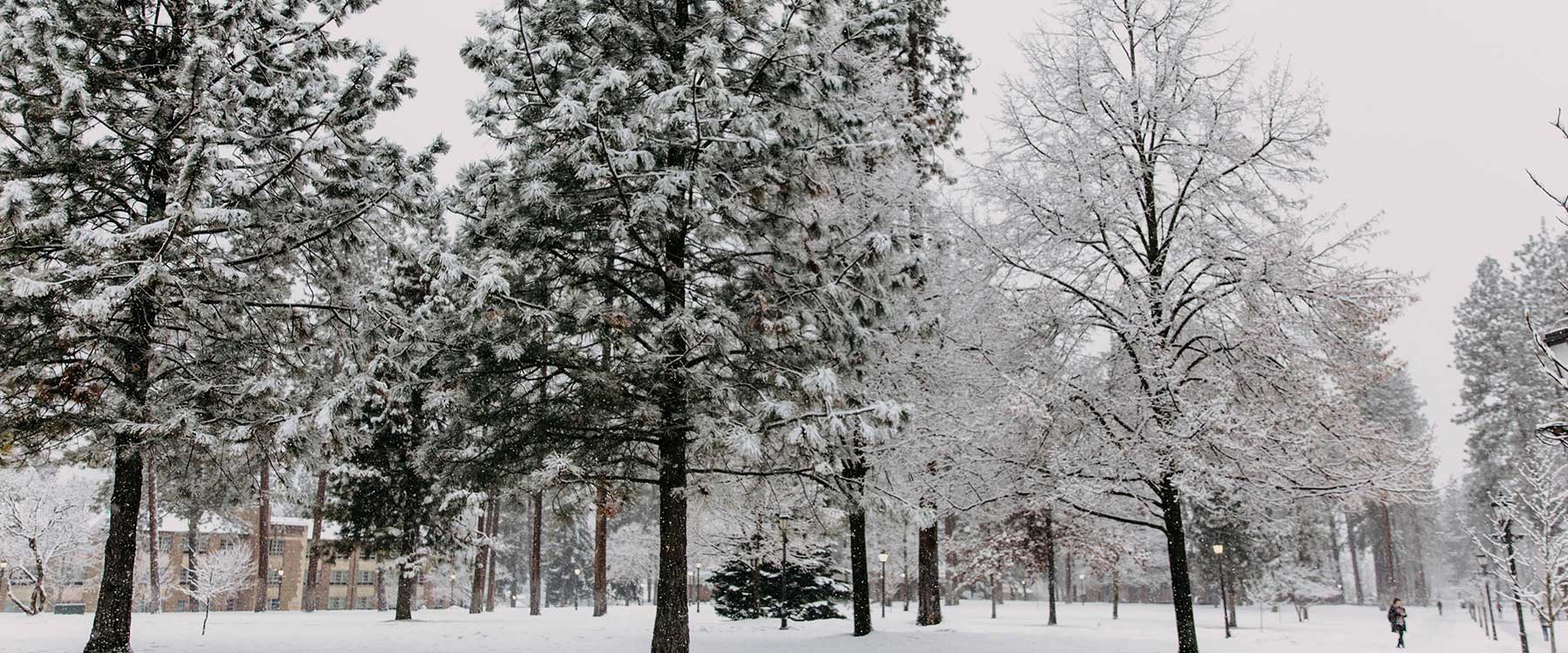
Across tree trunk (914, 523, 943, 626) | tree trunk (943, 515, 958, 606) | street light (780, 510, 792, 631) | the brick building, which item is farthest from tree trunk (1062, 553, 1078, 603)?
the brick building

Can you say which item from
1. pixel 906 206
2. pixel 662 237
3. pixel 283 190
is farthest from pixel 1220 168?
pixel 283 190

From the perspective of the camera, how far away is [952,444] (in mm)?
12188

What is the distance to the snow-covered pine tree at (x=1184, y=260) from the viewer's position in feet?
33.6

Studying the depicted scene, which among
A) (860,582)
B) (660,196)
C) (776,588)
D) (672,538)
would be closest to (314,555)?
(776,588)

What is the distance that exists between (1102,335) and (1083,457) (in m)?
2.08

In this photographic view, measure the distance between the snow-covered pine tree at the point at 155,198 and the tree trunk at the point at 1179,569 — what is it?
35.6 ft

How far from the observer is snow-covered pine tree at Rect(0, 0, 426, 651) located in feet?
29.4

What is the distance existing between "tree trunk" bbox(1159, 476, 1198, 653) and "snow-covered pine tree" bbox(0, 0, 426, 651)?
10849 mm

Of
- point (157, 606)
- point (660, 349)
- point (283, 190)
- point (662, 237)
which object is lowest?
point (157, 606)

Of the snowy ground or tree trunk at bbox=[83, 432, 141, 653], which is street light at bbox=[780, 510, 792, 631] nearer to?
the snowy ground

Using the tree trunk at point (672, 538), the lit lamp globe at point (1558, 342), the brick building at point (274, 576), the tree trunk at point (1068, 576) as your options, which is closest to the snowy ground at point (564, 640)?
the tree trunk at point (672, 538)

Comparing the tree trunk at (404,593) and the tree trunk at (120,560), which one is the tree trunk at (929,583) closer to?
the tree trunk at (120,560)

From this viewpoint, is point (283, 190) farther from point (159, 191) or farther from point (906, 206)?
point (906, 206)

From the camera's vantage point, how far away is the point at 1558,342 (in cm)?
420
